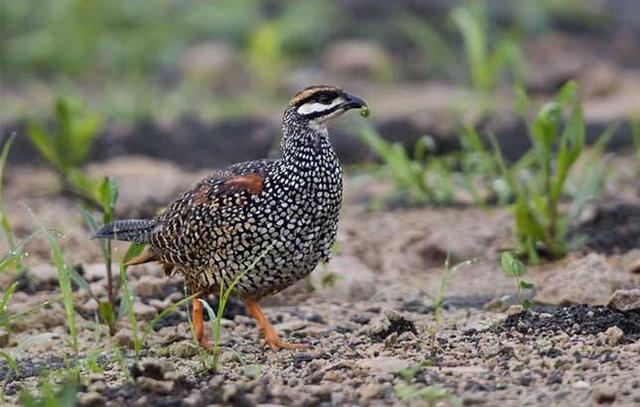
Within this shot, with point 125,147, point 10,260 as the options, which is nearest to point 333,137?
point 125,147

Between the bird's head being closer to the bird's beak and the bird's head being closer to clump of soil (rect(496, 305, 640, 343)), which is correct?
the bird's beak

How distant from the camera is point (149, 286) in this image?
7.12 m

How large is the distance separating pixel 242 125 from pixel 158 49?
3.35 meters

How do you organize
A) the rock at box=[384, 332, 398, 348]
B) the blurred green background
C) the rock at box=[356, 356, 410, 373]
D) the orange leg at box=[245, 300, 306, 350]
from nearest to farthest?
the rock at box=[356, 356, 410, 373] < the rock at box=[384, 332, 398, 348] < the orange leg at box=[245, 300, 306, 350] < the blurred green background

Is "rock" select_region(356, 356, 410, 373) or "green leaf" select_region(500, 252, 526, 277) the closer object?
"rock" select_region(356, 356, 410, 373)

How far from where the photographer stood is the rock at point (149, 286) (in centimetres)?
709

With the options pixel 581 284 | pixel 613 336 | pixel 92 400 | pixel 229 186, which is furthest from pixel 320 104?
pixel 92 400

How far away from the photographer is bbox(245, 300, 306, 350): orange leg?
6230 mm

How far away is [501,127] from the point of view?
10719 mm

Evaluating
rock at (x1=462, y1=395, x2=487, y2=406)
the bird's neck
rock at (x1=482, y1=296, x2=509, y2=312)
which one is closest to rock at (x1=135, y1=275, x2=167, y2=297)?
the bird's neck

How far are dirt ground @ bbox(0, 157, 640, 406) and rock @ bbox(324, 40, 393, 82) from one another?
15.3ft

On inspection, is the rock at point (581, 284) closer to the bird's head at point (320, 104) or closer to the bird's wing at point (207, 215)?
the bird's head at point (320, 104)

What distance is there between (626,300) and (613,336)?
349mm

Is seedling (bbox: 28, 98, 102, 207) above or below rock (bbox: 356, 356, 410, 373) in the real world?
above
